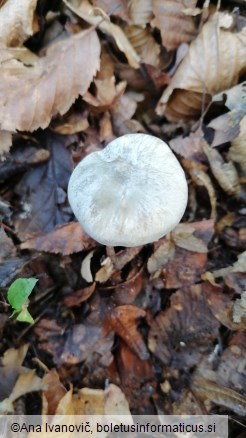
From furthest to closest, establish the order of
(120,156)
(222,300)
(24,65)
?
(24,65), (222,300), (120,156)

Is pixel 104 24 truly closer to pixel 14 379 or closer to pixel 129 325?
pixel 129 325

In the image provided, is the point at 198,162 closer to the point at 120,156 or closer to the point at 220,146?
the point at 220,146

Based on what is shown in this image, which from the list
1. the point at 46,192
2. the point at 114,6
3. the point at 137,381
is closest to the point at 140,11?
the point at 114,6

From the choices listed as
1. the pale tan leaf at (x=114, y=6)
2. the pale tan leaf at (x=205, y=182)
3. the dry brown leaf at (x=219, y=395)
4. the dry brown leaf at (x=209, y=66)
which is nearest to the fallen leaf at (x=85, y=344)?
the dry brown leaf at (x=219, y=395)

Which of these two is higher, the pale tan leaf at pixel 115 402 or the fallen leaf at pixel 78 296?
the fallen leaf at pixel 78 296

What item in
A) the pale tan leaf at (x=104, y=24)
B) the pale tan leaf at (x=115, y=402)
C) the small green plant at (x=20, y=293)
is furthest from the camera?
the pale tan leaf at (x=104, y=24)

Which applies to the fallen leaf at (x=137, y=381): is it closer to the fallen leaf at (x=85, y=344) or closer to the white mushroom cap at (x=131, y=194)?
the fallen leaf at (x=85, y=344)

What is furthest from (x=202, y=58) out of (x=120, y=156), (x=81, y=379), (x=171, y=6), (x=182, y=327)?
(x=81, y=379)
